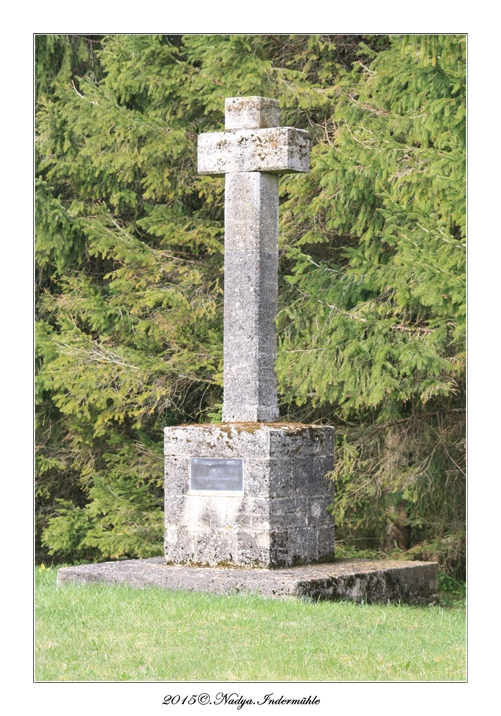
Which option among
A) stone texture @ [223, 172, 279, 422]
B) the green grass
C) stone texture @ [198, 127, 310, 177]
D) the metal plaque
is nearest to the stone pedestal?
the metal plaque

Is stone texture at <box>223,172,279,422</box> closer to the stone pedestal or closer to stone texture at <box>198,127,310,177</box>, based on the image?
stone texture at <box>198,127,310,177</box>

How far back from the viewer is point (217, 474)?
9.34 metres

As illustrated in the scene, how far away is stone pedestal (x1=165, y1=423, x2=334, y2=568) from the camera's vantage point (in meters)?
9.12

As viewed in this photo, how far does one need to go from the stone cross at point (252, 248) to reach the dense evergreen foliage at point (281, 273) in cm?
89

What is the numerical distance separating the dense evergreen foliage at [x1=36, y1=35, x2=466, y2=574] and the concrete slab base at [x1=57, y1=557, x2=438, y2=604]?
4.55ft

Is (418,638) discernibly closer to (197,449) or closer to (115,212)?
(197,449)

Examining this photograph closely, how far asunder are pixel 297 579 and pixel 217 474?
3.75 feet

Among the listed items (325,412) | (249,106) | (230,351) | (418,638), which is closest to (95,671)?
(418,638)

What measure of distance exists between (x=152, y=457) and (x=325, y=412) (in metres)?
2.37

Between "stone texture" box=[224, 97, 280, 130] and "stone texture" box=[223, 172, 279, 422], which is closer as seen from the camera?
"stone texture" box=[223, 172, 279, 422]

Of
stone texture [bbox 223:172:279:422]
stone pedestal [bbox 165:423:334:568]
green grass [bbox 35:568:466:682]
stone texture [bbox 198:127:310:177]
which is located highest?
stone texture [bbox 198:127:310:177]

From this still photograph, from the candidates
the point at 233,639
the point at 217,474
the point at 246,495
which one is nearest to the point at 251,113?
the point at 217,474

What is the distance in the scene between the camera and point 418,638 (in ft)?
24.5

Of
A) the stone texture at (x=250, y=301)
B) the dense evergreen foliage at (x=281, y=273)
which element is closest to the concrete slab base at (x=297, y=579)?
the stone texture at (x=250, y=301)
